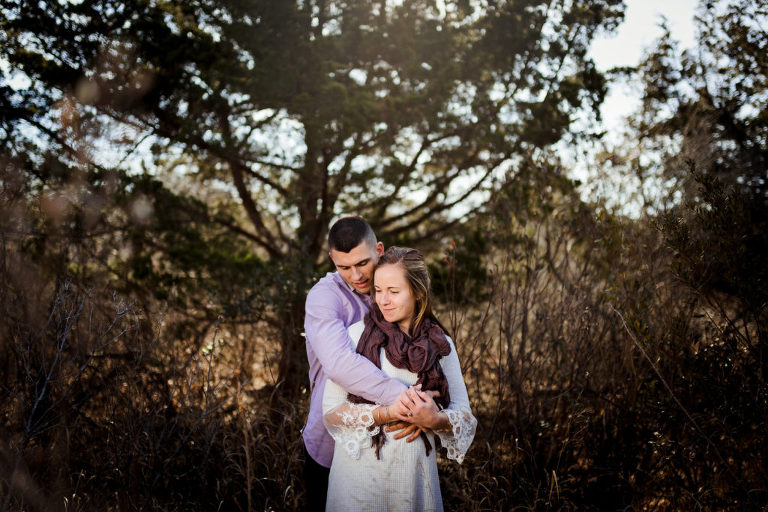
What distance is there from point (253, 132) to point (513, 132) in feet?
11.7

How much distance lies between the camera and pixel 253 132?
25.8ft

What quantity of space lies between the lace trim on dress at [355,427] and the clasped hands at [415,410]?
0.10m

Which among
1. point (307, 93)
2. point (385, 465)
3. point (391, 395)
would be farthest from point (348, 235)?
point (307, 93)

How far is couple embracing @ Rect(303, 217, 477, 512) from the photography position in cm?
211

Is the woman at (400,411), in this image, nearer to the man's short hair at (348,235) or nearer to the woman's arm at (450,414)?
the woman's arm at (450,414)

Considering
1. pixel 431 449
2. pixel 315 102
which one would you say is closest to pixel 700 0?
pixel 315 102

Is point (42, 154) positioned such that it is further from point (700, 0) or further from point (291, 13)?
point (700, 0)

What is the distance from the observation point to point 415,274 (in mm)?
2295

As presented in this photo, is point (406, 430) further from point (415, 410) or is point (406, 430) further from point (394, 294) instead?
point (394, 294)

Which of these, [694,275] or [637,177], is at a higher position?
[637,177]

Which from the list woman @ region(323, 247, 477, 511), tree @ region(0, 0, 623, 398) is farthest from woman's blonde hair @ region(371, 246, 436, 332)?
tree @ region(0, 0, 623, 398)

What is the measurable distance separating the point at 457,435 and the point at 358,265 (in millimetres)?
900

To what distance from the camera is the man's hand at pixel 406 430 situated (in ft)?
6.91

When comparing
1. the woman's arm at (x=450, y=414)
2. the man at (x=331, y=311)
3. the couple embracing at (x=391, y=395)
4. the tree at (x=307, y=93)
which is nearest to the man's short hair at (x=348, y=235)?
the man at (x=331, y=311)
